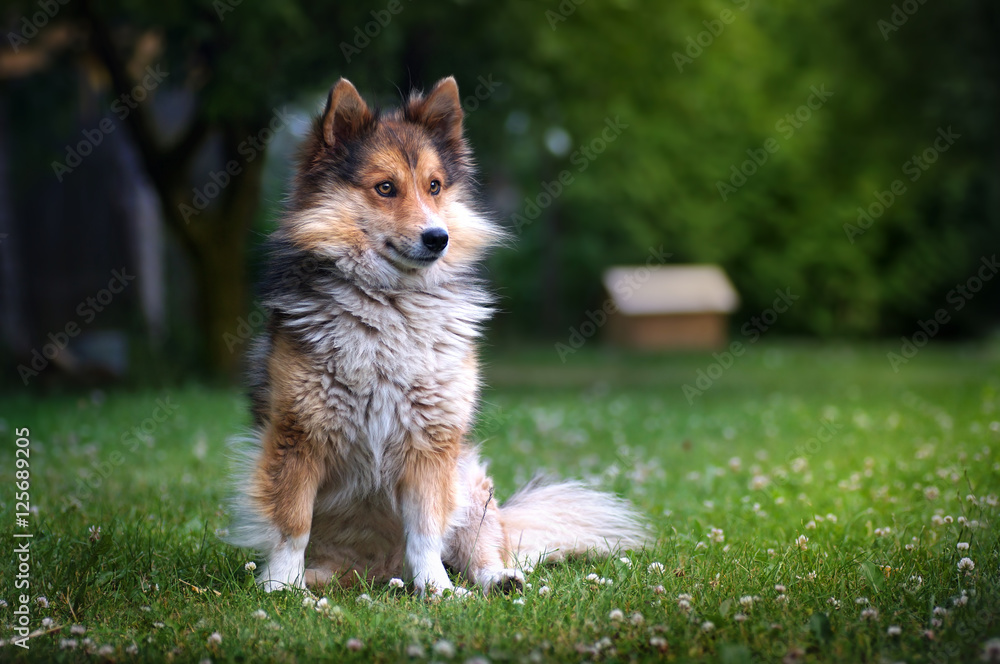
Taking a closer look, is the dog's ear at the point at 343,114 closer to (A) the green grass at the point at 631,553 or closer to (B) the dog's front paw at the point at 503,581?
(A) the green grass at the point at 631,553

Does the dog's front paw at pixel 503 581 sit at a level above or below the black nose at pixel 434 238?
below

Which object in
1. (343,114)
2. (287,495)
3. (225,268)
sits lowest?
(225,268)

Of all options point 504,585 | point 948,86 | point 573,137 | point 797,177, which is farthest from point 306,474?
point 797,177

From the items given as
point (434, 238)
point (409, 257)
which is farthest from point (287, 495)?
point (434, 238)

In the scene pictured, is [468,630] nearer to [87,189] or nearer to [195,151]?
[195,151]

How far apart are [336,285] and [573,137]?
1265cm

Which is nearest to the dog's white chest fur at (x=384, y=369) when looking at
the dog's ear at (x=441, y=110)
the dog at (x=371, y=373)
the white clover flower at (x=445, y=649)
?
the dog at (x=371, y=373)

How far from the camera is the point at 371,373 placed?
3.45 metres

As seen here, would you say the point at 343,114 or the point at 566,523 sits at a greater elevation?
the point at 343,114

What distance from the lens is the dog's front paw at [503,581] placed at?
3422 millimetres

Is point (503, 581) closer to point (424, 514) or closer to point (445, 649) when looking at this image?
point (424, 514)

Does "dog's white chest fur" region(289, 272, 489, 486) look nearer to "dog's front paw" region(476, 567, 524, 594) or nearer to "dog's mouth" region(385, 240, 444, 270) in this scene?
"dog's mouth" region(385, 240, 444, 270)

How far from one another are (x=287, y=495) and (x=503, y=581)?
0.86 metres

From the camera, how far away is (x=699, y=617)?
3.01 meters
